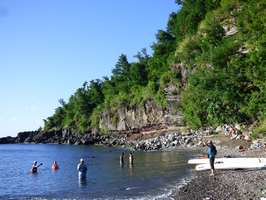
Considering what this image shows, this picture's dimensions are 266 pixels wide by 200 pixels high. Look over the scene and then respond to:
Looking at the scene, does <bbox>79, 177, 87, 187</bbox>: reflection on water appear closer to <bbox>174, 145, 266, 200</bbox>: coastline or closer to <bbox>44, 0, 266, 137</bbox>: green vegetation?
<bbox>174, 145, 266, 200</bbox>: coastline

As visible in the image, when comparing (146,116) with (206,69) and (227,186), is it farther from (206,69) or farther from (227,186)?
(227,186)

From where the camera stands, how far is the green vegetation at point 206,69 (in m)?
65.2

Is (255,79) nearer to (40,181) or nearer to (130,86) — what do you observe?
(40,181)

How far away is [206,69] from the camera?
3027 inches

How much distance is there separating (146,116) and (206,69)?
40.2 metres

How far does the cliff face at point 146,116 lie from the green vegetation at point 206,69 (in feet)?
4.56

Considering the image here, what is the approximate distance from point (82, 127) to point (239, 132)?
97.5m

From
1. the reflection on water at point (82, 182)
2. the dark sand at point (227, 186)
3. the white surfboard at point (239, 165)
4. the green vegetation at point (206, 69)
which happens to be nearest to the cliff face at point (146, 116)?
the green vegetation at point (206, 69)

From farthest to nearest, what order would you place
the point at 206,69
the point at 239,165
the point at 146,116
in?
the point at 146,116
the point at 206,69
the point at 239,165

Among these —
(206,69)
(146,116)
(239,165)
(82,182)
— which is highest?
(206,69)

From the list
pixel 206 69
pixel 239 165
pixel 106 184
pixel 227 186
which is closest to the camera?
pixel 227 186

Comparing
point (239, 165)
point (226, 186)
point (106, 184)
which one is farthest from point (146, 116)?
point (226, 186)

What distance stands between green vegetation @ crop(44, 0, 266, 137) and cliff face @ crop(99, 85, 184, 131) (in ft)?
4.56

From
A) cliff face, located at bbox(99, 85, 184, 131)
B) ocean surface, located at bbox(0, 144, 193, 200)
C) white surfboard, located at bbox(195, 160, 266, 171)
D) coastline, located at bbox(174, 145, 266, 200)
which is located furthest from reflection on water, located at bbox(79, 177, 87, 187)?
cliff face, located at bbox(99, 85, 184, 131)
